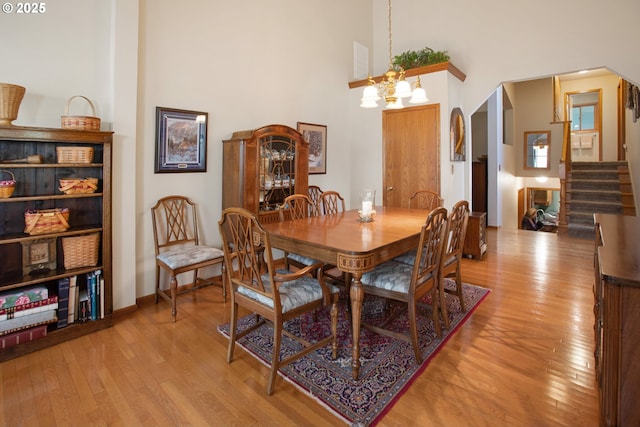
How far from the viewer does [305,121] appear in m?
4.74

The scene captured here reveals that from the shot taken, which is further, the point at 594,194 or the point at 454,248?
the point at 594,194

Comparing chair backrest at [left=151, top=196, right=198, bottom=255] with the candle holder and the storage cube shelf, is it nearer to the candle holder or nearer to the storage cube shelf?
the storage cube shelf

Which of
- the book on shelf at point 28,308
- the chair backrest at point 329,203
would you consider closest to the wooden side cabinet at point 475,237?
the chair backrest at point 329,203

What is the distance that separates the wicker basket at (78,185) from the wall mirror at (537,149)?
31.0 feet

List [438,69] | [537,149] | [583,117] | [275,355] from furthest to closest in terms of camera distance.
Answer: [583,117], [537,149], [438,69], [275,355]

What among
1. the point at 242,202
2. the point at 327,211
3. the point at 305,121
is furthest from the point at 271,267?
the point at 305,121

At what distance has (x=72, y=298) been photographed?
8.29 feet

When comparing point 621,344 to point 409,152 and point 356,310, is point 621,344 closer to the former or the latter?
point 356,310

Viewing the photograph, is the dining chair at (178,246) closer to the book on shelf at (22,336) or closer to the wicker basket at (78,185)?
the wicker basket at (78,185)

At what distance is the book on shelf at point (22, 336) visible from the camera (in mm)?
2217

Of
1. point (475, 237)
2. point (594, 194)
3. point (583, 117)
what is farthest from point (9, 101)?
point (583, 117)

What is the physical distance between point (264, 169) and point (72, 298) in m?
2.01

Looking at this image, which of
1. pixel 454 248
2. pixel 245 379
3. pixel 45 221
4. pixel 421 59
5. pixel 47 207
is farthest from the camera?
pixel 421 59

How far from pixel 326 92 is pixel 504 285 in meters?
3.47
